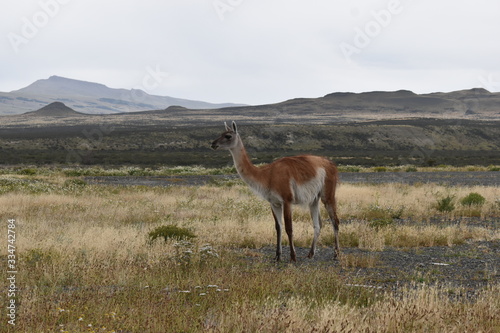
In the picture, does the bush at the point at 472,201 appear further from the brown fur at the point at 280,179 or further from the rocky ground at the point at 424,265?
the brown fur at the point at 280,179

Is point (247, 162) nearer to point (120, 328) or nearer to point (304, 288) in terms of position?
point (304, 288)

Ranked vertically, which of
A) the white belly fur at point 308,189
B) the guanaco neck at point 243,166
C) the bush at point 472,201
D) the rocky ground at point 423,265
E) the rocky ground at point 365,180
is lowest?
the rocky ground at point 365,180

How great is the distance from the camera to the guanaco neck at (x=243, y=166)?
9.29 m

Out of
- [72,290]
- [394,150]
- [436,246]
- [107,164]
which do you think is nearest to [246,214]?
[436,246]

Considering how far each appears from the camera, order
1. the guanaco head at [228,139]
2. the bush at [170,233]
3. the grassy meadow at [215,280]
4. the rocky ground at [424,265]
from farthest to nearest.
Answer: the bush at [170,233]
the guanaco head at [228,139]
the rocky ground at [424,265]
the grassy meadow at [215,280]

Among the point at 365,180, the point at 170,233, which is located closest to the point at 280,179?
the point at 170,233

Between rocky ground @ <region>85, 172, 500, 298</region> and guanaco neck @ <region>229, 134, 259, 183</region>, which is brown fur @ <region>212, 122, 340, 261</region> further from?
rocky ground @ <region>85, 172, 500, 298</region>

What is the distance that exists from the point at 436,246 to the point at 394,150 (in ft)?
241

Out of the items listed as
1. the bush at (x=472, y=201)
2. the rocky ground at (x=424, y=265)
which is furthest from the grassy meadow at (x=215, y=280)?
the bush at (x=472, y=201)

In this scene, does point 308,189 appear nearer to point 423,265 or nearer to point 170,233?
point 423,265

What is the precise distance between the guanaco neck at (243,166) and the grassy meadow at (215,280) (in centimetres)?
153

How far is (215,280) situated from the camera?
7074mm

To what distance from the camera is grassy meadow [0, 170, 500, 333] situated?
511 cm

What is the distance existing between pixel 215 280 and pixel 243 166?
2848 millimetres
